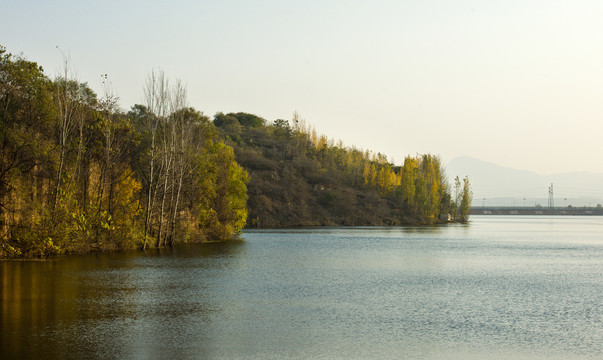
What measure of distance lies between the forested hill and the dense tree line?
5293cm

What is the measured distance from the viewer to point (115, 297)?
20.4m

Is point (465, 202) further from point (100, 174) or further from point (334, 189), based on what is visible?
point (100, 174)

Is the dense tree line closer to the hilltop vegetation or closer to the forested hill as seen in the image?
the hilltop vegetation

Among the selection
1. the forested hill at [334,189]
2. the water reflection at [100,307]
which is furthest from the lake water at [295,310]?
the forested hill at [334,189]

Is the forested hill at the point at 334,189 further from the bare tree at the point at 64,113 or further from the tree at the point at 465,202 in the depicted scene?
the bare tree at the point at 64,113

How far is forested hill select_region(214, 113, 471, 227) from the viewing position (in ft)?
393

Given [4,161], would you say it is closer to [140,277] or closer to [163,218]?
[140,277]

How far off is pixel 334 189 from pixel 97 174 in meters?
95.8

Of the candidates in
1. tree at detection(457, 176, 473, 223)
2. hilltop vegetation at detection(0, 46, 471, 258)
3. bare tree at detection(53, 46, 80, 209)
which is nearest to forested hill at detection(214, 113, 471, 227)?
tree at detection(457, 176, 473, 223)

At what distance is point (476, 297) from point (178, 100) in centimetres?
3495

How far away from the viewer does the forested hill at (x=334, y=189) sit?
393 feet

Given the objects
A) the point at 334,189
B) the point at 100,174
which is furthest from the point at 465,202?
the point at 100,174

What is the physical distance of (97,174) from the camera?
42219mm

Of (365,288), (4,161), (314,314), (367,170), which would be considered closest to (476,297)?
(365,288)
